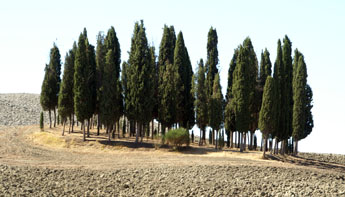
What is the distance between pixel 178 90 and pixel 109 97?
7865 millimetres

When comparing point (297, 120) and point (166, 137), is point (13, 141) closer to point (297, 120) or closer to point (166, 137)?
point (166, 137)

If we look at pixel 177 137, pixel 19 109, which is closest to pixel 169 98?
pixel 177 137

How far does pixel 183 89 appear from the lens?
155 feet

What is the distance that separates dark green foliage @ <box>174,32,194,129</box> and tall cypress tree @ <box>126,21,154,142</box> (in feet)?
16.6

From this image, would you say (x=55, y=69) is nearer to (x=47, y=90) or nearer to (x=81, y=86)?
(x=47, y=90)

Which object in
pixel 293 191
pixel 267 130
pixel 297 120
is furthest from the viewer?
pixel 297 120

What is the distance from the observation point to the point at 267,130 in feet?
129

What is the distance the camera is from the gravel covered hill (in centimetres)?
6549

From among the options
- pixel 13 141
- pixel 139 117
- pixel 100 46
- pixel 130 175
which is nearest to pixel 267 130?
pixel 139 117

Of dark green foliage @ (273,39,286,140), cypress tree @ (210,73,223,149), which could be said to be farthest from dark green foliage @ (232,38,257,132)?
dark green foliage @ (273,39,286,140)

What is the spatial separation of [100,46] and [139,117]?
12.0m

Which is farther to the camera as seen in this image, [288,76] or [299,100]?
[288,76]

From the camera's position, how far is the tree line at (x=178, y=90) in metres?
42.5

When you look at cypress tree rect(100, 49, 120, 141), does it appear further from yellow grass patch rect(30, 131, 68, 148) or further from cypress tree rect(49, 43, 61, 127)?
cypress tree rect(49, 43, 61, 127)
